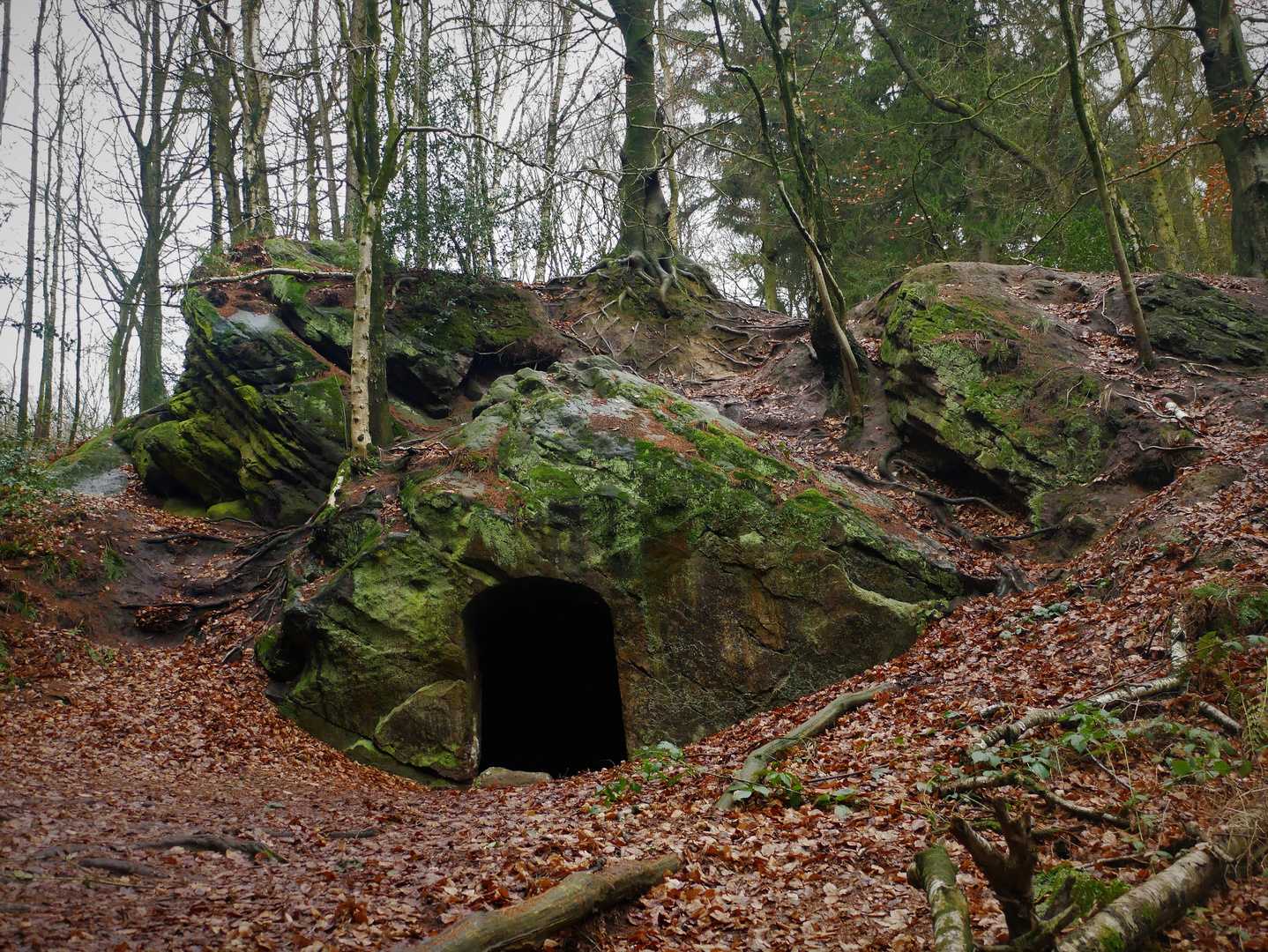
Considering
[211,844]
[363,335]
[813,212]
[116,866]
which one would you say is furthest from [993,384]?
[116,866]

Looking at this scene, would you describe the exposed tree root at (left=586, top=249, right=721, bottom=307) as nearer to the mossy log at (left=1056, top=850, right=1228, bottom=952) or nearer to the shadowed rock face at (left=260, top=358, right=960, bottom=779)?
the shadowed rock face at (left=260, top=358, right=960, bottom=779)

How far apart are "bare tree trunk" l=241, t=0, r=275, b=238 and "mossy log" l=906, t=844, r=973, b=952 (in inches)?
727

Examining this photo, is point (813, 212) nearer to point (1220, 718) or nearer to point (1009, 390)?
point (1009, 390)

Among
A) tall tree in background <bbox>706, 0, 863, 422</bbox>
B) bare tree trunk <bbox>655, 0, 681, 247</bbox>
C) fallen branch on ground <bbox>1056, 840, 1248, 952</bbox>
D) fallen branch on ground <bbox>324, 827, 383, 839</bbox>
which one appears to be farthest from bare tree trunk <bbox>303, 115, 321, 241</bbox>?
fallen branch on ground <bbox>1056, 840, 1248, 952</bbox>

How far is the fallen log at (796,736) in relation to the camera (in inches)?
224

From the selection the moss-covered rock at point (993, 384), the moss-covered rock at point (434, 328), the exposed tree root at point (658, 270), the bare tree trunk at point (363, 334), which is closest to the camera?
the moss-covered rock at point (993, 384)

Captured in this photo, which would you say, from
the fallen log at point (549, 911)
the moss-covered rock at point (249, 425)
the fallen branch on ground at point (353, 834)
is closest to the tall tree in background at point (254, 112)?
the moss-covered rock at point (249, 425)

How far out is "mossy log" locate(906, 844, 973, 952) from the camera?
2.85m

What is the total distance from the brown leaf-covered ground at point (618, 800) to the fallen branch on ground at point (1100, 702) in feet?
0.34

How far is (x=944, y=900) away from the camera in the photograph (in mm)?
3053

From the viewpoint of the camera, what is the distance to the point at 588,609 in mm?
11227

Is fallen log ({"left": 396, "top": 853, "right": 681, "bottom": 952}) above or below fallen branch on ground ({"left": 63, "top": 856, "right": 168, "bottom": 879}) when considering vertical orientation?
below

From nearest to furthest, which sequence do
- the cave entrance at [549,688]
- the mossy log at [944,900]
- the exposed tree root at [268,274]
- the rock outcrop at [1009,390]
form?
the mossy log at [944,900]
the rock outcrop at [1009,390]
the cave entrance at [549,688]
the exposed tree root at [268,274]

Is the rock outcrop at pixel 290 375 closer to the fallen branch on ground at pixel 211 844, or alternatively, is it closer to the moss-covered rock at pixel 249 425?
the moss-covered rock at pixel 249 425
